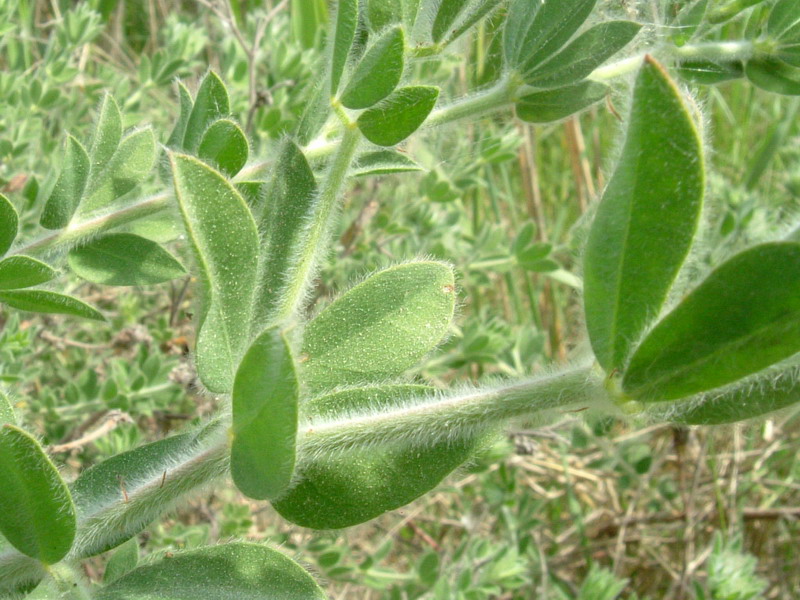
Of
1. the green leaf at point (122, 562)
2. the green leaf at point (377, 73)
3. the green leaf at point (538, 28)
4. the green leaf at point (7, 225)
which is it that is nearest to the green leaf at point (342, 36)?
the green leaf at point (377, 73)

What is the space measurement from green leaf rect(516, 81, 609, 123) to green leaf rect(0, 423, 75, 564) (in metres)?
0.80

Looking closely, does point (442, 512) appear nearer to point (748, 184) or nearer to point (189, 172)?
point (748, 184)

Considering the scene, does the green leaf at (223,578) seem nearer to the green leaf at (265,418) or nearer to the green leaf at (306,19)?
the green leaf at (265,418)

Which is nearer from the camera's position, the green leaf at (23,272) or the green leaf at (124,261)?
the green leaf at (23,272)

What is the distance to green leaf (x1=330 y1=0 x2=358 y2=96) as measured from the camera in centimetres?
97

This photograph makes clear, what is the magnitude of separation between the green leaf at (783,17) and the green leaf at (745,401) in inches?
25.8

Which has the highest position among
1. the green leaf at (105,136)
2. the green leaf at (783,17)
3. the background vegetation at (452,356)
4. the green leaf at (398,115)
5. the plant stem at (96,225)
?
the green leaf at (783,17)

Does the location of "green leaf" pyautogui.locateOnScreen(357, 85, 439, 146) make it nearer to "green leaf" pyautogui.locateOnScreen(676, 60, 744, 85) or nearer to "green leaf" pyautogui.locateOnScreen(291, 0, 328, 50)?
"green leaf" pyautogui.locateOnScreen(676, 60, 744, 85)

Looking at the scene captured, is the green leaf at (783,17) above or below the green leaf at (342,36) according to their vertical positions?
above

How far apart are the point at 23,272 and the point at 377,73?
557 mm

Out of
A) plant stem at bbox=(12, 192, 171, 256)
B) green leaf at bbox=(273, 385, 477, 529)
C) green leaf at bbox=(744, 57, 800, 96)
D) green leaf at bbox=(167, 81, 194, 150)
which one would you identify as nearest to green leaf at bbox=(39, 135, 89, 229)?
plant stem at bbox=(12, 192, 171, 256)

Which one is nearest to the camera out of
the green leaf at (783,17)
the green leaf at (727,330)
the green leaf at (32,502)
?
the green leaf at (727,330)

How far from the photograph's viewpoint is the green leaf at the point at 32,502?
0.79 meters

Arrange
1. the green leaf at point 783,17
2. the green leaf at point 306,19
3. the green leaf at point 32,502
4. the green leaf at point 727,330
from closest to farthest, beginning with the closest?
the green leaf at point 727,330 → the green leaf at point 32,502 → the green leaf at point 783,17 → the green leaf at point 306,19
